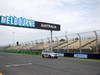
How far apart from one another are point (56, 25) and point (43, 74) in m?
38.1

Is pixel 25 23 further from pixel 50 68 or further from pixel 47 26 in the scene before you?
pixel 50 68

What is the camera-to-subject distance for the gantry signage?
123ft

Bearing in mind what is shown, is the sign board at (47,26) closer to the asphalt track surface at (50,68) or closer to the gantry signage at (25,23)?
the gantry signage at (25,23)

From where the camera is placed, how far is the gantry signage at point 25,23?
37344mm

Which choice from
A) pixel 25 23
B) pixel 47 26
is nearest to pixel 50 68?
pixel 25 23

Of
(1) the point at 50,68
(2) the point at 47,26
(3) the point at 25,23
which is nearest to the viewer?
(1) the point at 50,68

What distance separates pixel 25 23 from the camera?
134 ft

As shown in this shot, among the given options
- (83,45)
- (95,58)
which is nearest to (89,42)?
(83,45)

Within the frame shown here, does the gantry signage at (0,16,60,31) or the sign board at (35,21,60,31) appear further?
the sign board at (35,21,60,31)

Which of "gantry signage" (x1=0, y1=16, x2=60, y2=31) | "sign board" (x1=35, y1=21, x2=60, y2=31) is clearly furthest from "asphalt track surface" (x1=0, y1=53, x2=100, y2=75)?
Result: "sign board" (x1=35, y1=21, x2=60, y2=31)

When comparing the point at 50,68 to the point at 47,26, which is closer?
the point at 50,68

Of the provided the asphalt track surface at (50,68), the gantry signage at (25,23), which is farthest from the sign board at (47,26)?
the asphalt track surface at (50,68)

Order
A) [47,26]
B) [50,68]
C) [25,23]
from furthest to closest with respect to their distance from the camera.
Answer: [47,26]
[25,23]
[50,68]

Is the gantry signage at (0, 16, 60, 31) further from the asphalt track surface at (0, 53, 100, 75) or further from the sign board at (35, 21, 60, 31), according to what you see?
the asphalt track surface at (0, 53, 100, 75)
